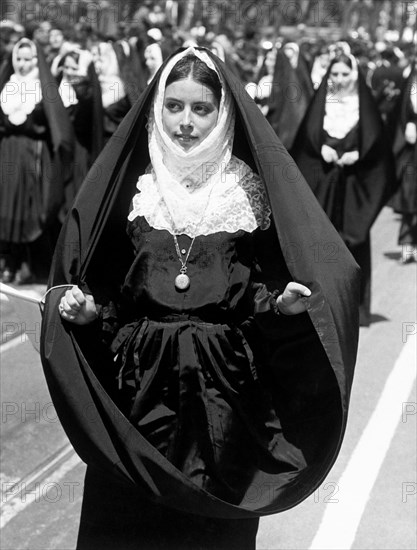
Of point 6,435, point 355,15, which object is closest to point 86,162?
point 6,435

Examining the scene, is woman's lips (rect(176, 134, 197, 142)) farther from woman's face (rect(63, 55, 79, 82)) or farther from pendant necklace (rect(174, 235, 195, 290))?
woman's face (rect(63, 55, 79, 82))

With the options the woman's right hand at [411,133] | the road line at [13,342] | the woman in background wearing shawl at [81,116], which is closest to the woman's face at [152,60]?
the woman in background wearing shawl at [81,116]

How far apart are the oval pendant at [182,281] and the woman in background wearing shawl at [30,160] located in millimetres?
6262

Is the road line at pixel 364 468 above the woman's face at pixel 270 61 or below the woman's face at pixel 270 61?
above

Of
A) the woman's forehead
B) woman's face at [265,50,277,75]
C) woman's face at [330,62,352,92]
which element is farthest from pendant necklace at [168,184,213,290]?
woman's face at [265,50,277,75]

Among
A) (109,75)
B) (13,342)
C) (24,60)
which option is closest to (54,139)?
(24,60)

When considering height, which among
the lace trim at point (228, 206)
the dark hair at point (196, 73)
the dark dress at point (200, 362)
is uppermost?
the dark hair at point (196, 73)

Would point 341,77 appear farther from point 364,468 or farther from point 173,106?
point 173,106

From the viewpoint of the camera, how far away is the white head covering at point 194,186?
3.23 metres

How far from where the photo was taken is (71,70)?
33.6 ft

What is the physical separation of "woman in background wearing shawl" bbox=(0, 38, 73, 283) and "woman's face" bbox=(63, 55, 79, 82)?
0.89 meters

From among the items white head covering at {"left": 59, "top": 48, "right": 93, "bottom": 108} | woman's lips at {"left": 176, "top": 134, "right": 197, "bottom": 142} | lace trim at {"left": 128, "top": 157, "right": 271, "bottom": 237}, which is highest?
woman's lips at {"left": 176, "top": 134, "right": 197, "bottom": 142}

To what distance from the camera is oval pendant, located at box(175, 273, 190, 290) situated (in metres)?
3.18

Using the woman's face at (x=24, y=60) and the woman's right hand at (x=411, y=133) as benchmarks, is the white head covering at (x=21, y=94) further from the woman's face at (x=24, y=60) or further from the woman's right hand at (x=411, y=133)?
the woman's right hand at (x=411, y=133)
